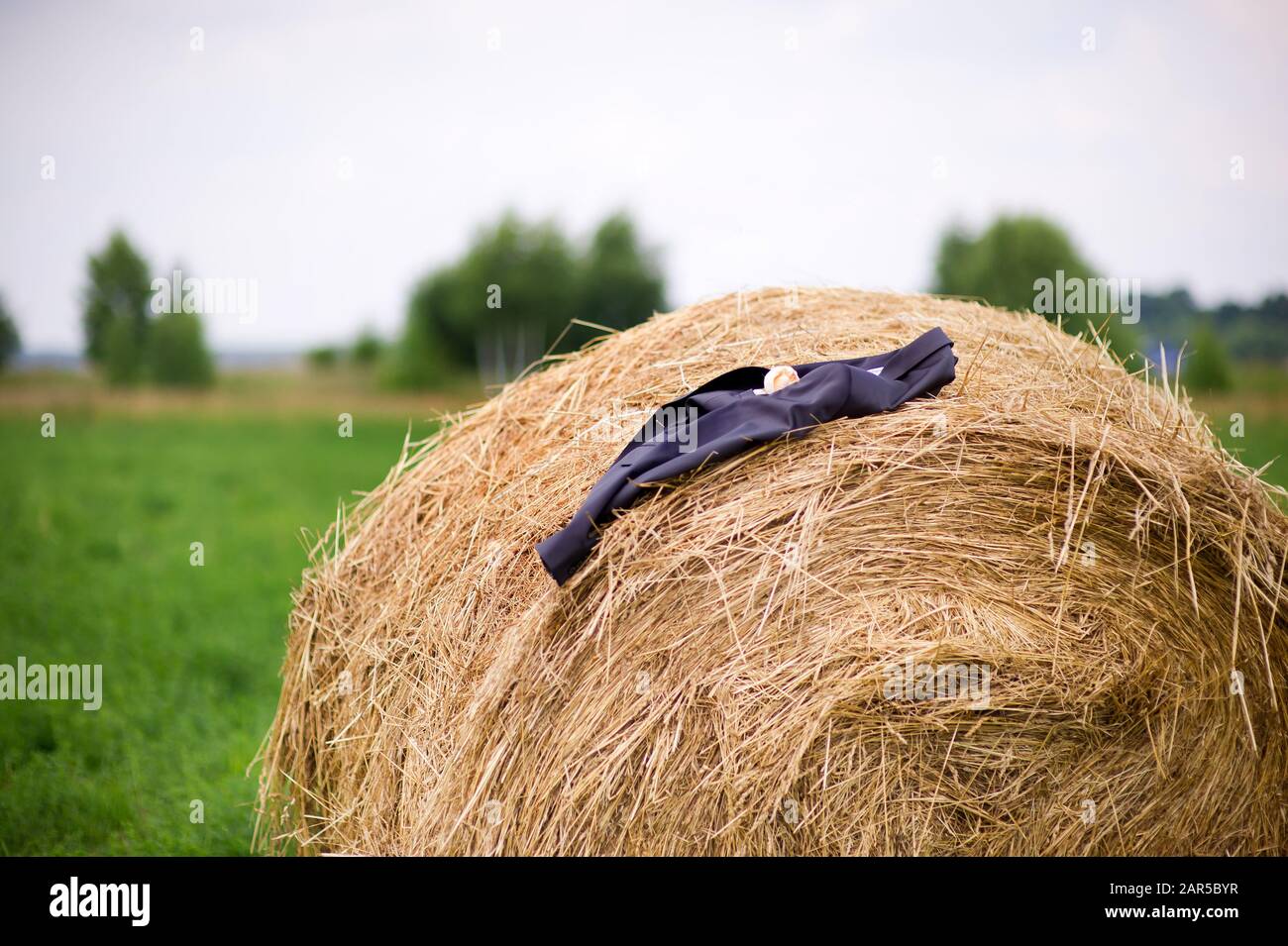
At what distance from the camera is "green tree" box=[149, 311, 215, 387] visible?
42938 millimetres

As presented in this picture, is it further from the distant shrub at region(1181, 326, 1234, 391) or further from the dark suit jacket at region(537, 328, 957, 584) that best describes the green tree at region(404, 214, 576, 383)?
the dark suit jacket at region(537, 328, 957, 584)

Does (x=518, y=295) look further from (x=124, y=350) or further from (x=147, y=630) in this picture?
(x=147, y=630)

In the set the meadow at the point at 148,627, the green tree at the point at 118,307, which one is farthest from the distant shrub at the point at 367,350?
the meadow at the point at 148,627

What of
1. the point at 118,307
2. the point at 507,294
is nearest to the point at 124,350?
the point at 118,307

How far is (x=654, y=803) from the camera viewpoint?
3.70 metres

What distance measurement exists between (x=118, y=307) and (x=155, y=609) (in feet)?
144

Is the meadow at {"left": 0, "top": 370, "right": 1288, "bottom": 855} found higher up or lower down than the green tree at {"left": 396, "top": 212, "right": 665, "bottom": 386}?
lower down

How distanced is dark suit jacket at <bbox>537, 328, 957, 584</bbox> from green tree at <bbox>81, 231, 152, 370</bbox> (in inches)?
1597

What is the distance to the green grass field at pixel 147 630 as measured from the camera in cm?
589

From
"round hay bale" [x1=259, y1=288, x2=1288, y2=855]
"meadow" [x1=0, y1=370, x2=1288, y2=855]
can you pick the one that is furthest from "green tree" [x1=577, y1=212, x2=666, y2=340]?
"round hay bale" [x1=259, y1=288, x2=1288, y2=855]

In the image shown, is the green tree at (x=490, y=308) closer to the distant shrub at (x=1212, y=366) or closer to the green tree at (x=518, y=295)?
the green tree at (x=518, y=295)

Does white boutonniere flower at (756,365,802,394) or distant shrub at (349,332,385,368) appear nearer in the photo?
white boutonniere flower at (756,365,802,394)
